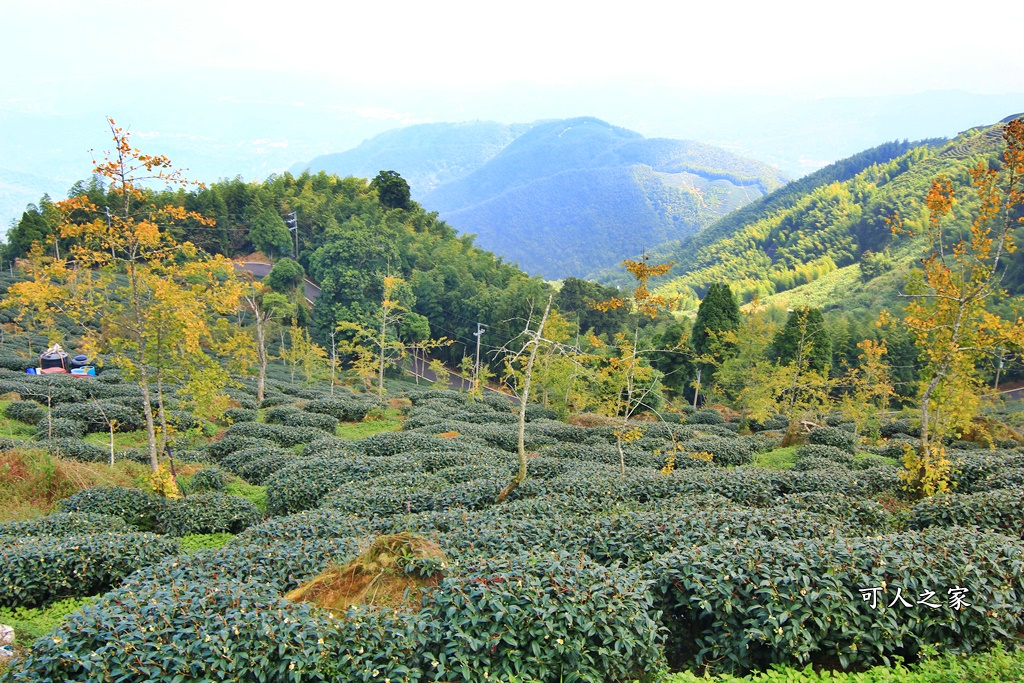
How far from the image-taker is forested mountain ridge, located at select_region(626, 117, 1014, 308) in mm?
89438

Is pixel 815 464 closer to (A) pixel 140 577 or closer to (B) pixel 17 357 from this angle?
(A) pixel 140 577

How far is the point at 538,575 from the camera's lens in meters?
5.88

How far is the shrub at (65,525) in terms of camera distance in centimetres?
912

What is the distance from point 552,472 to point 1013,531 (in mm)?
7223

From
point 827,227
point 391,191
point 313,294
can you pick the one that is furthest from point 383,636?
point 827,227

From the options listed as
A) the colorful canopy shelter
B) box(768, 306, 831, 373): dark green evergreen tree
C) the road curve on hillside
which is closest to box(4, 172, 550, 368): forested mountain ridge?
the road curve on hillside

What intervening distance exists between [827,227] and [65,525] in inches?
4399

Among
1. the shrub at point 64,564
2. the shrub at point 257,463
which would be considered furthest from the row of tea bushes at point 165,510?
the shrub at point 257,463

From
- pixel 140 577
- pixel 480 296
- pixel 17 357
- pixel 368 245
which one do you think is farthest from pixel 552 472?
pixel 368 245

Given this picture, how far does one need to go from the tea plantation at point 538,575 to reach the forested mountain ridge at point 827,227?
3092 inches

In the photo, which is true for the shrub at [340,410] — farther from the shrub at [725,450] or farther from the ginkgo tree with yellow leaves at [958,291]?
the ginkgo tree with yellow leaves at [958,291]

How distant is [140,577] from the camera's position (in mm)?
6805

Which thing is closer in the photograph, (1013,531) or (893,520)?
(1013,531)

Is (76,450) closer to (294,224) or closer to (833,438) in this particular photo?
(833,438)
